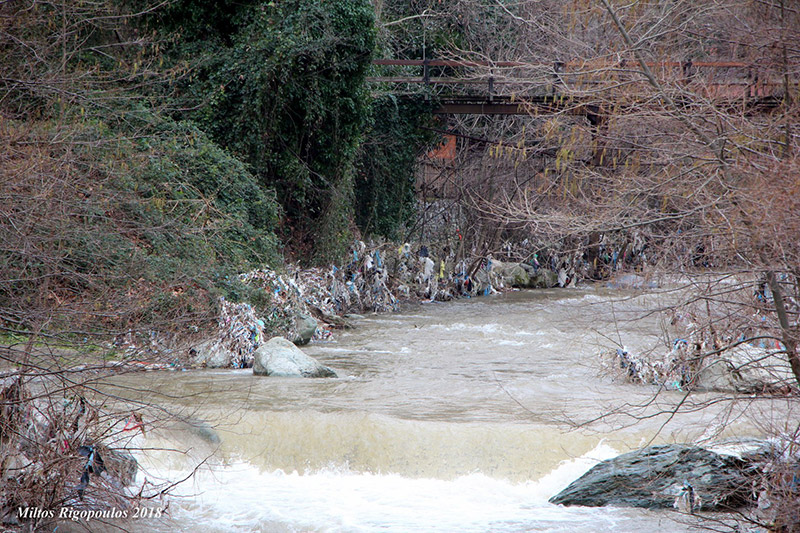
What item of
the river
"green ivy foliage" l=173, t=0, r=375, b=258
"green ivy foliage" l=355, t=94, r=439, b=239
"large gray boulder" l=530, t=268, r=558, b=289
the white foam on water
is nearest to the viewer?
the white foam on water

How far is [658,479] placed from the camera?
780 centimetres

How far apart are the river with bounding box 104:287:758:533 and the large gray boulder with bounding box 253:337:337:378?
246mm

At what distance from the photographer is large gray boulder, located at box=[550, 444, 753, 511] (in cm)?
762

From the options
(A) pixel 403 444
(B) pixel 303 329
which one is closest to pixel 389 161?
(B) pixel 303 329

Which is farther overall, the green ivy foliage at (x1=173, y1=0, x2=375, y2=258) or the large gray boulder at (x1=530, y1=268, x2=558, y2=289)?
the large gray boulder at (x1=530, y1=268, x2=558, y2=289)

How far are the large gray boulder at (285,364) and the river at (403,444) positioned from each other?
0.25 m

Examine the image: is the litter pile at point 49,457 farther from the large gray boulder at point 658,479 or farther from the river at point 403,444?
the large gray boulder at point 658,479

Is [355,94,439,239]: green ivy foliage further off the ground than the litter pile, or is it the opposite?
[355,94,439,239]: green ivy foliage

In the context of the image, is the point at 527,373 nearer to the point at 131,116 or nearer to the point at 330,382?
the point at 330,382

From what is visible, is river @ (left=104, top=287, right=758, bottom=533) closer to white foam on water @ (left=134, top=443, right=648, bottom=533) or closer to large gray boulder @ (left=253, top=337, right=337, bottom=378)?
white foam on water @ (left=134, top=443, right=648, bottom=533)

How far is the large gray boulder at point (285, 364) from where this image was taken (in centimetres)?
1206

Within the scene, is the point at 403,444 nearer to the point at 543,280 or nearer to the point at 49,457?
the point at 49,457

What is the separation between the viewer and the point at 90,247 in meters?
11.4

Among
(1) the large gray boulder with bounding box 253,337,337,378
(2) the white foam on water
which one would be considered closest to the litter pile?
(2) the white foam on water
